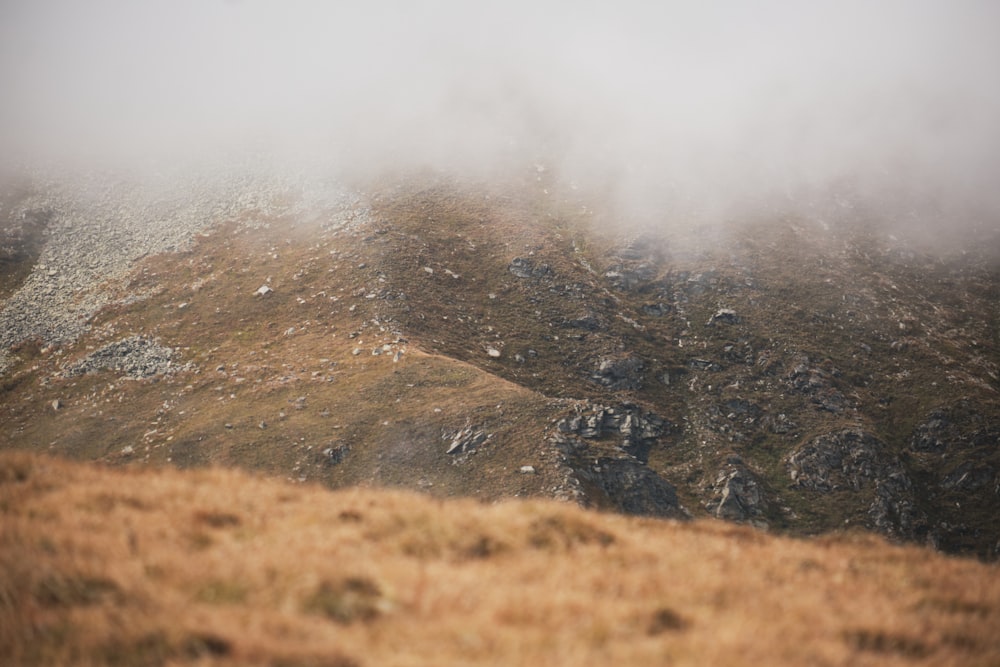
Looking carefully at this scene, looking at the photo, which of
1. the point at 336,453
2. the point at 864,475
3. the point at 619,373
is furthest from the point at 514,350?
the point at 864,475

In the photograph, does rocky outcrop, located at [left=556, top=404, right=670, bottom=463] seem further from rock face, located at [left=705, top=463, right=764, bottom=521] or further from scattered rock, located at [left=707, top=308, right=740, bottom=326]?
scattered rock, located at [left=707, top=308, right=740, bottom=326]

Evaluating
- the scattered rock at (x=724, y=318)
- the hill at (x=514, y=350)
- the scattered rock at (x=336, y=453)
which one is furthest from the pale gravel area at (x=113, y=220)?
the scattered rock at (x=724, y=318)

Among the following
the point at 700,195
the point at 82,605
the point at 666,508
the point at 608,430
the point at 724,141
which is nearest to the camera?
the point at 82,605

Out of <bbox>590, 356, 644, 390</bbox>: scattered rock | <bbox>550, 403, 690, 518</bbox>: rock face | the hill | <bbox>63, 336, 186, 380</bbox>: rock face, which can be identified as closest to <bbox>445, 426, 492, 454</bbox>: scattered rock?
the hill

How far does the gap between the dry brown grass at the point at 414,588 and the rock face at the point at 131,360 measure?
4975 centimetres

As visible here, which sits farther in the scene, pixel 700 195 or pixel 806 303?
pixel 700 195

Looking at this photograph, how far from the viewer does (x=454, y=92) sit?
421ft

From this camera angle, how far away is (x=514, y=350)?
6006 centimetres

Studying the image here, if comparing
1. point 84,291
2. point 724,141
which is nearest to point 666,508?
point 84,291

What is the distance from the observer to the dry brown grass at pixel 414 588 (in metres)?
6.23

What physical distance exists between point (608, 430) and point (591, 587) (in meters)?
45.0

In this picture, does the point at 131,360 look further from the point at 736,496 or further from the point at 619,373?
the point at 736,496

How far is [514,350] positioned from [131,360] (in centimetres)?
3999

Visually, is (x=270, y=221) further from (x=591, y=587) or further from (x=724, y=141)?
(x=724, y=141)
